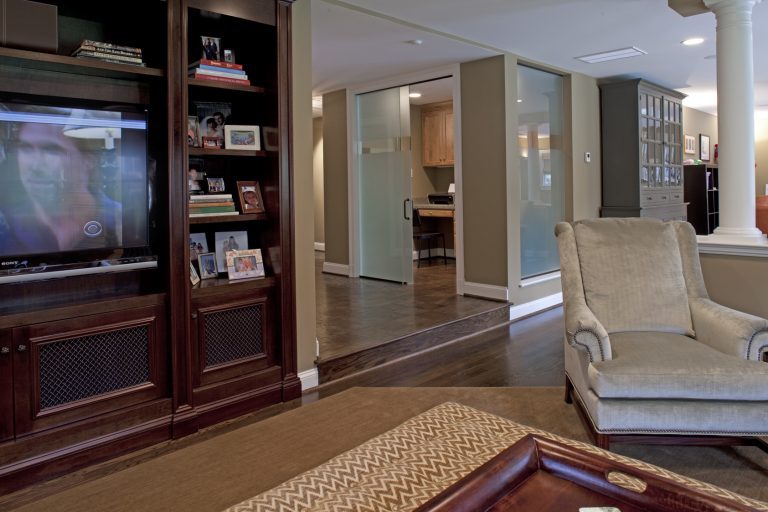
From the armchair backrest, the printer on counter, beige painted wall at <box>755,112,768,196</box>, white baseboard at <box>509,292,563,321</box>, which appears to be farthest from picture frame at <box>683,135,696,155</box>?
the armchair backrest

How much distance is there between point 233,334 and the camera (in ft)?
10.0

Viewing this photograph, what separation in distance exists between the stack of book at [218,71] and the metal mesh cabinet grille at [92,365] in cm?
132

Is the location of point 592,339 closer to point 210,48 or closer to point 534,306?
point 210,48

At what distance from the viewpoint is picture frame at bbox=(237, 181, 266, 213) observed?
3195mm

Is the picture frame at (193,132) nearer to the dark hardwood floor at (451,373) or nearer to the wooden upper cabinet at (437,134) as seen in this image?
the dark hardwood floor at (451,373)

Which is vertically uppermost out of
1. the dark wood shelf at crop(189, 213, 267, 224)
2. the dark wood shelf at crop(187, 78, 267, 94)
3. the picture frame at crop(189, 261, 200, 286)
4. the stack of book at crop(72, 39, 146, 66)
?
the stack of book at crop(72, 39, 146, 66)

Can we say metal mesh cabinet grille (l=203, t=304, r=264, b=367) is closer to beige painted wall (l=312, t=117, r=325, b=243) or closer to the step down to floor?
the step down to floor

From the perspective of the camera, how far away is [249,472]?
237 centimetres

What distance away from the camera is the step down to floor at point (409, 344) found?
3607mm

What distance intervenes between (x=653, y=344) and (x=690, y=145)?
8.27 meters

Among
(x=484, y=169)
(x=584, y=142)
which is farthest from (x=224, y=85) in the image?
(x=584, y=142)

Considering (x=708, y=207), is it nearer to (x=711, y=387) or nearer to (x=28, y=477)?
(x=711, y=387)

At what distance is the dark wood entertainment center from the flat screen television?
103 millimetres

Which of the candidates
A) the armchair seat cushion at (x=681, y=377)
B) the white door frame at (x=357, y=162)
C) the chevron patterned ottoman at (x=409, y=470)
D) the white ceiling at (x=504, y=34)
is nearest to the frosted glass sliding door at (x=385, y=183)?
the white door frame at (x=357, y=162)
